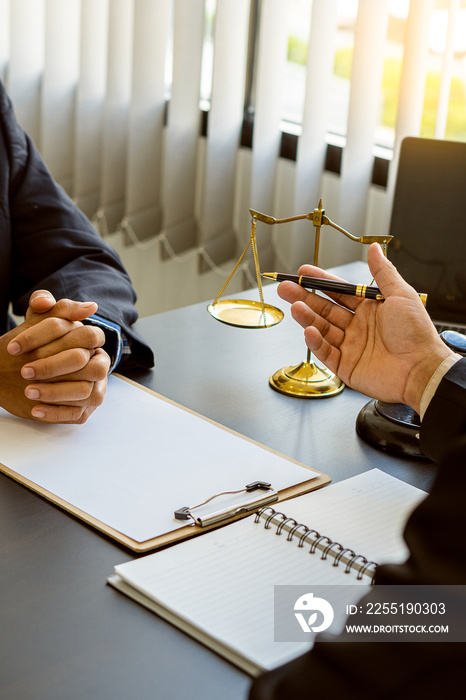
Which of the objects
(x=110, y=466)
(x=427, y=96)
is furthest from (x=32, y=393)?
(x=427, y=96)

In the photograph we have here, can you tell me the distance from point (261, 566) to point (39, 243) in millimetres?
857

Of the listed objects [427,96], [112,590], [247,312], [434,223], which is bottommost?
[112,590]

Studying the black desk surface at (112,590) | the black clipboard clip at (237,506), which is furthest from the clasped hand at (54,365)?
the black clipboard clip at (237,506)

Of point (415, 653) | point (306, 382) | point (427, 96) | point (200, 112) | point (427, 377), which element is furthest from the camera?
point (200, 112)

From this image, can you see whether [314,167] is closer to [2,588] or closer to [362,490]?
[362,490]

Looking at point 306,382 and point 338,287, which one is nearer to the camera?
point 338,287

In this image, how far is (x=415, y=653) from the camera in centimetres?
54

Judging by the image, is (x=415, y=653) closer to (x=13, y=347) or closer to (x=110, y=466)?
(x=110, y=466)

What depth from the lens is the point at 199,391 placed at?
117 centimetres

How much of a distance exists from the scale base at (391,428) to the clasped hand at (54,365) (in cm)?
36

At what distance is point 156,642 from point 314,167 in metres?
1.73

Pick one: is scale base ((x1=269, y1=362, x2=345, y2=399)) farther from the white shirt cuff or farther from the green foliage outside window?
the green foliage outside window

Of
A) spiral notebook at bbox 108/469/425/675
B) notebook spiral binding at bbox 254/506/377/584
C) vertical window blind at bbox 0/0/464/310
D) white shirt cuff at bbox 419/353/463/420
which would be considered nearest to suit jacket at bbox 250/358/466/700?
spiral notebook at bbox 108/469/425/675

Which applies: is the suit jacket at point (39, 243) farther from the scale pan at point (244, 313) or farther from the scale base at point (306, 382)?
the scale base at point (306, 382)
